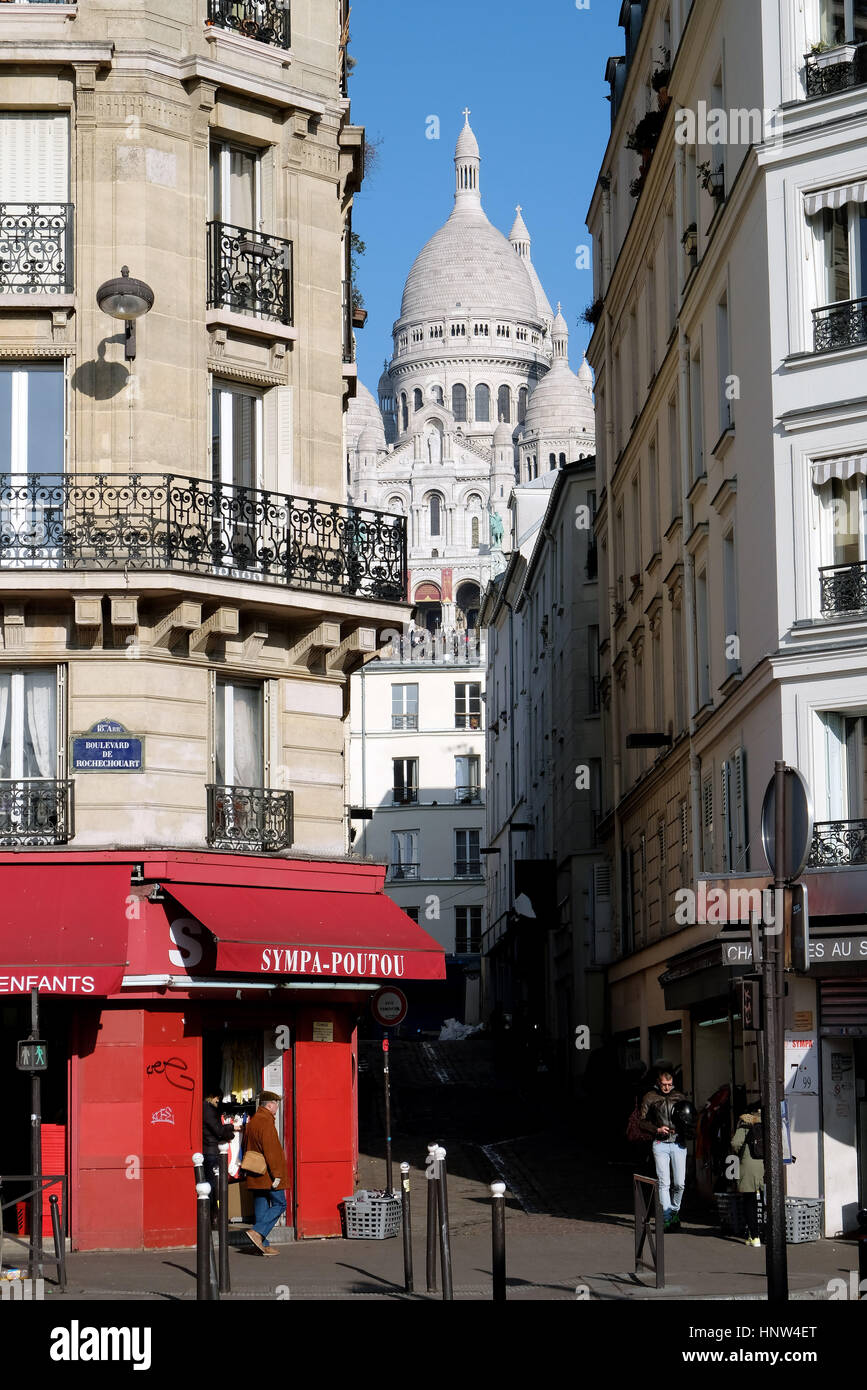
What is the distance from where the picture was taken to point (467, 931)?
8656cm

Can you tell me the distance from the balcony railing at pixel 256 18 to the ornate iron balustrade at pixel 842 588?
9232 mm

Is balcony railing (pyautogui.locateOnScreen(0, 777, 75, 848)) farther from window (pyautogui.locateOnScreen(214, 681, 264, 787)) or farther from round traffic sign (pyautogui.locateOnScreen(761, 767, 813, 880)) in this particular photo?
round traffic sign (pyautogui.locateOnScreen(761, 767, 813, 880))

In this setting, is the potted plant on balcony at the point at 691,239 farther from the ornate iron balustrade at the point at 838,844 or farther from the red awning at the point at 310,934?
the red awning at the point at 310,934

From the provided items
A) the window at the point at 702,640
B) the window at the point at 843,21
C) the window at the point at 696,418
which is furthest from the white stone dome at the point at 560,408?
the window at the point at 843,21

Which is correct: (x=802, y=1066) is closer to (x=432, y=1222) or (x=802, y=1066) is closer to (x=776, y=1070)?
(x=432, y=1222)

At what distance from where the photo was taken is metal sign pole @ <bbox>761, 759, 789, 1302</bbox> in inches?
528

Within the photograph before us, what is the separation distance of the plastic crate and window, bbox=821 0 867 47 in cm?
1453

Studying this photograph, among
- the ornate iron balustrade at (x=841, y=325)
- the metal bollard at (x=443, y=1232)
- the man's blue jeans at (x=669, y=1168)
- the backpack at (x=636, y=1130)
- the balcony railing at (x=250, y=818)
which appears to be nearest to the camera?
the metal bollard at (x=443, y=1232)

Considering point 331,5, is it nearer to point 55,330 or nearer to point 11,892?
point 55,330

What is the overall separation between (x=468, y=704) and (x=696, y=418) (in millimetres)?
58296

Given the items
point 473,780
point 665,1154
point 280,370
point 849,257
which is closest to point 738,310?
point 849,257

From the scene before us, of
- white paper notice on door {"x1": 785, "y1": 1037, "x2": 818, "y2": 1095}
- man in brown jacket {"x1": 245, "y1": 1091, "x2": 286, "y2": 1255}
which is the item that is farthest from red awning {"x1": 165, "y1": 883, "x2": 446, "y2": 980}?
white paper notice on door {"x1": 785, "y1": 1037, "x2": 818, "y2": 1095}

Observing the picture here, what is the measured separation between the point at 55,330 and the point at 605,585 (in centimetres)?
2067

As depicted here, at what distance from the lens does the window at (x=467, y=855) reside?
85500mm
